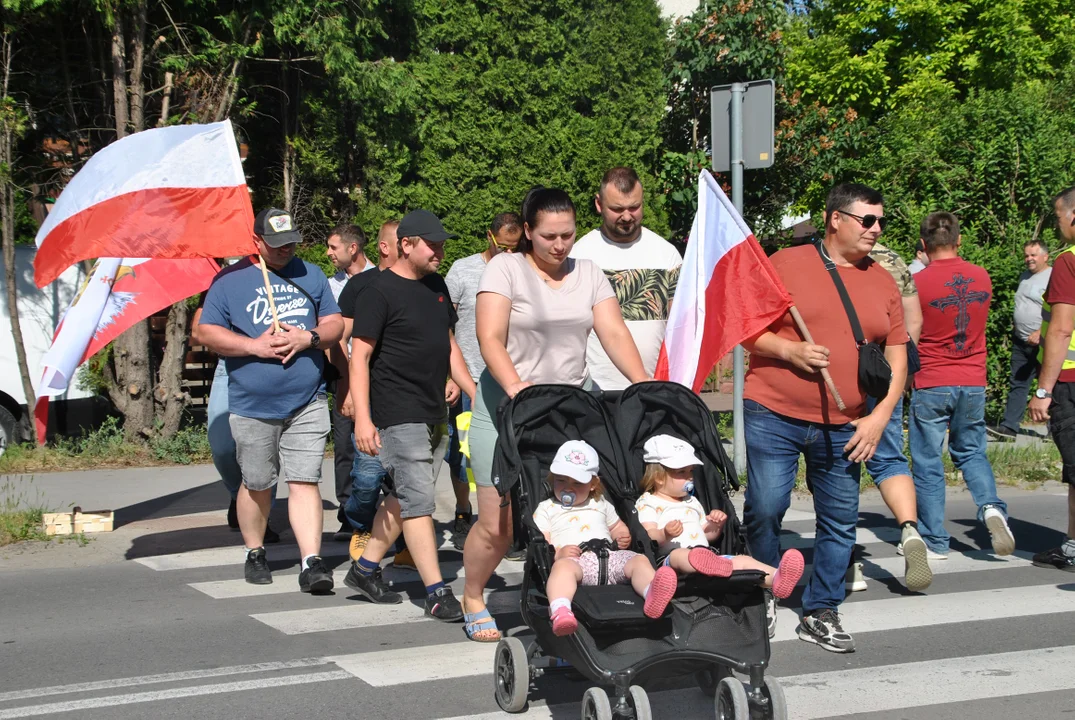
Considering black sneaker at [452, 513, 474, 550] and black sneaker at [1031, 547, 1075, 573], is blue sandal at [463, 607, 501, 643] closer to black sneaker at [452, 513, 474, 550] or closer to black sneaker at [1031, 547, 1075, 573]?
black sneaker at [452, 513, 474, 550]

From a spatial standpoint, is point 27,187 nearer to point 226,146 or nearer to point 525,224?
point 226,146

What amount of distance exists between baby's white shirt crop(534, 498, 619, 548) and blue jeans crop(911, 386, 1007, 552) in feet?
11.5

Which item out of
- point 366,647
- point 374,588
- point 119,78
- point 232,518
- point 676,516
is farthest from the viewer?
point 119,78

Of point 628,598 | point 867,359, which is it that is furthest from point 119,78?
point 628,598

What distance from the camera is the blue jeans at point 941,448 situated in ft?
24.5

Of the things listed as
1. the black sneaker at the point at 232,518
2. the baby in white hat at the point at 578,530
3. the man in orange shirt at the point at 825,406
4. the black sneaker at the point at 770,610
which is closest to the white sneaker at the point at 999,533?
the man in orange shirt at the point at 825,406

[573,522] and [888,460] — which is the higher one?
[573,522]

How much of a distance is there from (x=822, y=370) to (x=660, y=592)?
5.81 feet

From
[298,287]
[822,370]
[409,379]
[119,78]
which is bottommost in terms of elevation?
[409,379]

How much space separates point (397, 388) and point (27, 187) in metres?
7.60

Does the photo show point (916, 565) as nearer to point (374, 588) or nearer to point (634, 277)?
point (634, 277)

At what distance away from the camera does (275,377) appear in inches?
257

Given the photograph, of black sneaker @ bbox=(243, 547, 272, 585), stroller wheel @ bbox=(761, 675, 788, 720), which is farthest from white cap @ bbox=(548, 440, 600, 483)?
black sneaker @ bbox=(243, 547, 272, 585)

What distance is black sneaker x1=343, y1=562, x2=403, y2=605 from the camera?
21.0 feet
